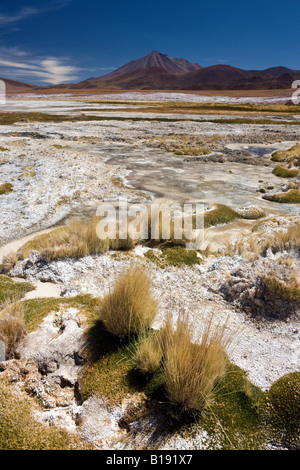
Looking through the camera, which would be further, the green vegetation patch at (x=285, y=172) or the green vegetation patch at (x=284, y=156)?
the green vegetation patch at (x=284, y=156)

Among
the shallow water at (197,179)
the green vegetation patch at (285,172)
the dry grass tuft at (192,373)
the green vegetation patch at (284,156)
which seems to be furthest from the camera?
the green vegetation patch at (284,156)

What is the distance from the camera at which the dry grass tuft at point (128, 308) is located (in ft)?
12.6

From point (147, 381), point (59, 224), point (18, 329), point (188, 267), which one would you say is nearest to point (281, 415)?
point (147, 381)

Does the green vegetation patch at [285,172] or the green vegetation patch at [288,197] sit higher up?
the green vegetation patch at [285,172]

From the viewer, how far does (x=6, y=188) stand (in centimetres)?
1361

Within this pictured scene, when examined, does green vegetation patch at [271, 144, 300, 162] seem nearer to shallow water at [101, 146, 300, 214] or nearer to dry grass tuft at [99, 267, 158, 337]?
shallow water at [101, 146, 300, 214]

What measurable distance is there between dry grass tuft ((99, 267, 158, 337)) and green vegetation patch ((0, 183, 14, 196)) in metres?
11.5

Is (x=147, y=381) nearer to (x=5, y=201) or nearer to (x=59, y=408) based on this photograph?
(x=59, y=408)

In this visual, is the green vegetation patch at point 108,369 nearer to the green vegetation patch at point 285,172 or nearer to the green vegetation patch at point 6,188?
the green vegetation patch at point 6,188

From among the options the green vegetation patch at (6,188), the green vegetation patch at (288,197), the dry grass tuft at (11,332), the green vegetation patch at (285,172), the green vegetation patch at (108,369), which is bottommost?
the green vegetation patch at (108,369)

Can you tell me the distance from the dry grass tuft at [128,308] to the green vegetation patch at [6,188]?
1146cm

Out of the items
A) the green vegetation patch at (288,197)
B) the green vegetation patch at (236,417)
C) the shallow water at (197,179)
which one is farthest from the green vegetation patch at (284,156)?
the green vegetation patch at (236,417)

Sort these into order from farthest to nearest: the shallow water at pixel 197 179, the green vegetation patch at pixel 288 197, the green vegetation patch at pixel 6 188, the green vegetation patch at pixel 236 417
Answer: the green vegetation patch at pixel 6 188, the shallow water at pixel 197 179, the green vegetation patch at pixel 288 197, the green vegetation patch at pixel 236 417

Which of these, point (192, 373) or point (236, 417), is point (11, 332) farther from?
point (236, 417)
